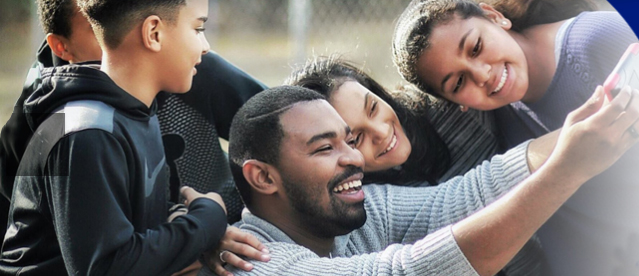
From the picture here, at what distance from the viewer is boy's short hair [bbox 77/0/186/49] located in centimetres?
134

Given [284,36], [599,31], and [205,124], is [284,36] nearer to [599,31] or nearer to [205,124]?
[205,124]

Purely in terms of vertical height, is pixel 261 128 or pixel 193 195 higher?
pixel 261 128

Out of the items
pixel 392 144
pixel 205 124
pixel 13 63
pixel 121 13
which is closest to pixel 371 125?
pixel 392 144

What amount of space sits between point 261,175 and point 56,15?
472mm

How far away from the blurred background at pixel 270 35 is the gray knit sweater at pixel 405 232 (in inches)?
14.0

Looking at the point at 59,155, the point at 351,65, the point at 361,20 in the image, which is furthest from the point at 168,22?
the point at 361,20

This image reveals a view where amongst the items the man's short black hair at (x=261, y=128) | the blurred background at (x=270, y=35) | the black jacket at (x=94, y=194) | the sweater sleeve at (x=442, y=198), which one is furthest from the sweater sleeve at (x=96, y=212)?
the sweater sleeve at (x=442, y=198)

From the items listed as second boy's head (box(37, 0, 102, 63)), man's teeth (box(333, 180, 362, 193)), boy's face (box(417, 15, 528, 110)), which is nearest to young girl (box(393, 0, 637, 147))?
boy's face (box(417, 15, 528, 110))

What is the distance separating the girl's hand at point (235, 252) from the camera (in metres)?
1.41

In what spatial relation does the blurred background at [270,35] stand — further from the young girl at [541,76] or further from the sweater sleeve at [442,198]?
the sweater sleeve at [442,198]

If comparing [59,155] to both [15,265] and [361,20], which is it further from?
[361,20]

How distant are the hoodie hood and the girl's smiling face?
1.50 ft

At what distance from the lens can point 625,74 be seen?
1354 mm

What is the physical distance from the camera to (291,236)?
1.49 metres
